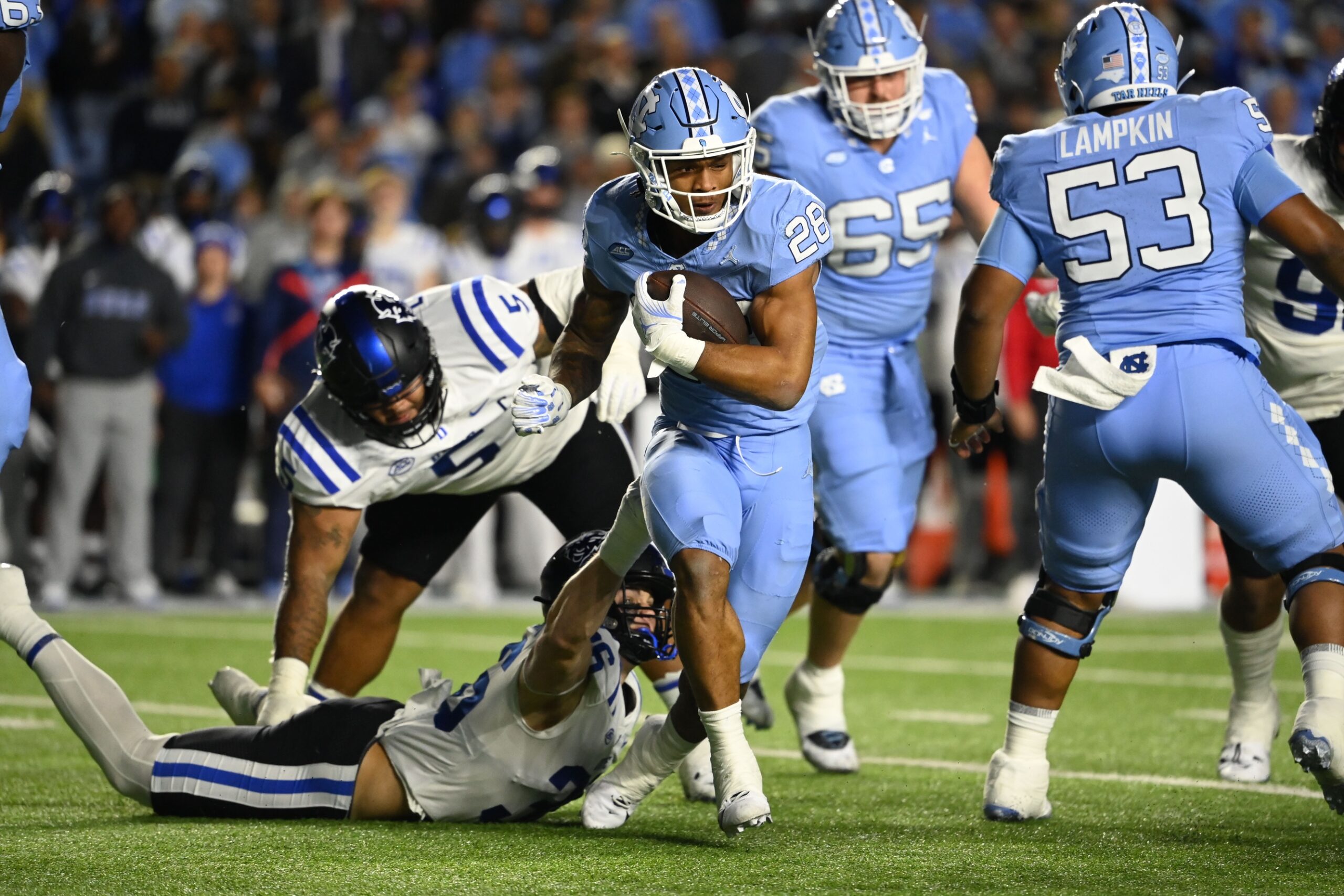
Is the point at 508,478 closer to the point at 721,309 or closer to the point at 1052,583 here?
the point at 721,309

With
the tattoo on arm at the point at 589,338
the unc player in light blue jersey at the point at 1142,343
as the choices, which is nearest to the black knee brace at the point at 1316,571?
the unc player in light blue jersey at the point at 1142,343

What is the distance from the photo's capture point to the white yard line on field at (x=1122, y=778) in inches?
176

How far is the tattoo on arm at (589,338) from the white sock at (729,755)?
90cm

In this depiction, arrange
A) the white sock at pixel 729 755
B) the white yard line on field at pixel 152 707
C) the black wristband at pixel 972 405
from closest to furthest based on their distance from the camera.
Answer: the white sock at pixel 729 755 → the black wristband at pixel 972 405 → the white yard line on field at pixel 152 707

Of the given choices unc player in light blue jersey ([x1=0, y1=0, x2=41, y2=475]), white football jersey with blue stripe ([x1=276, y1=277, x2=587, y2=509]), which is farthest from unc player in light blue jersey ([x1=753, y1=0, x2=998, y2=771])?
unc player in light blue jersey ([x1=0, y1=0, x2=41, y2=475])

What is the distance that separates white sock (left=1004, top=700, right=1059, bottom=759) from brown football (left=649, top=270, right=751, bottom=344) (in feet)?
3.60

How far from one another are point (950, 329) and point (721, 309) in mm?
5962

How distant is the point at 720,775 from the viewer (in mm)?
3570

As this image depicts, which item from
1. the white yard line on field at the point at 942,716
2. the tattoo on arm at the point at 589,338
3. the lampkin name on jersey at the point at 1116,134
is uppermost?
the lampkin name on jersey at the point at 1116,134

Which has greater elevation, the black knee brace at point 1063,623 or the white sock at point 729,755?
the black knee brace at point 1063,623

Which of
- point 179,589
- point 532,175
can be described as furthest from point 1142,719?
point 179,589

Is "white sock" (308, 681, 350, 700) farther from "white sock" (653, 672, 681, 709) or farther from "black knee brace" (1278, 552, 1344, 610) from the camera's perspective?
"black knee brace" (1278, 552, 1344, 610)

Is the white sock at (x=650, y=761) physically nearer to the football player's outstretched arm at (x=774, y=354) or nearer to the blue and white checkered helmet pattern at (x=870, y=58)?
the football player's outstretched arm at (x=774, y=354)

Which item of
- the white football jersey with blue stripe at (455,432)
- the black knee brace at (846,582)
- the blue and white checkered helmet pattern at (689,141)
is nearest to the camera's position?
the blue and white checkered helmet pattern at (689,141)
